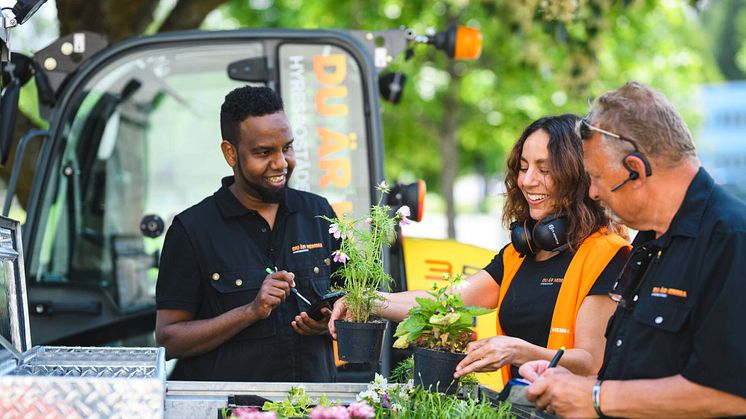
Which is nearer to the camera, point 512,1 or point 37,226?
point 37,226

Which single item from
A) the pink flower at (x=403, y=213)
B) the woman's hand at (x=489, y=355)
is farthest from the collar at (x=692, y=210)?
the pink flower at (x=403, y=213)

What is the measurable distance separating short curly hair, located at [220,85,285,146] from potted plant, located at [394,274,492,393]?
113 cm

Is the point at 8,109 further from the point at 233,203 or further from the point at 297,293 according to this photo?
the point at 297,293

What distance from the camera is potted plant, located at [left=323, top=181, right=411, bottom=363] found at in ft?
10.6

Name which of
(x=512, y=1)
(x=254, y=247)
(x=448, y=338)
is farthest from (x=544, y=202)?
(x=512, y=1)

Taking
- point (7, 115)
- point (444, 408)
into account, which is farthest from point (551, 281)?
point (7, 115)

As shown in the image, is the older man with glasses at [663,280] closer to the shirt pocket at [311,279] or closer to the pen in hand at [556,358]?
the pen in hand at [556,358]

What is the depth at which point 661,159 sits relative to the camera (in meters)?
2.57

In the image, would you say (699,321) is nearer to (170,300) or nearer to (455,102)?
(170,300)

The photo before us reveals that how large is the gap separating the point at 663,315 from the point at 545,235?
2.98 ft

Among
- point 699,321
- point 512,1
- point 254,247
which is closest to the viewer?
point 699,321

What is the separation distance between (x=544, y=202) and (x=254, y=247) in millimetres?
1104

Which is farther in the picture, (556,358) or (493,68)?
(493,68)

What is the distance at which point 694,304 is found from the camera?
246cm
